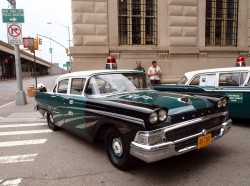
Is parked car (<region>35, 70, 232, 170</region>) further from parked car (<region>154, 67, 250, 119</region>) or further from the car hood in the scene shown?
parked car (<region>154, 67, 250, 119</region>)

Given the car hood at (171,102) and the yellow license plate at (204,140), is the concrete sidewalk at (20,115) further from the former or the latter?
the yellow license plate at (204,140)

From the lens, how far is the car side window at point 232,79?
574 centimetres

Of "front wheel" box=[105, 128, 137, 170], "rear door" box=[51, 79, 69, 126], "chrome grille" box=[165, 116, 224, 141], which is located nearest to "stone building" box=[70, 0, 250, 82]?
"rear door" box=[51, 79, 69, 126]

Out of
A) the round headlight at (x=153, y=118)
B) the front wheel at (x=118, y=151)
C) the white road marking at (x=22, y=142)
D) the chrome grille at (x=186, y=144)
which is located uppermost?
the round headlight at (x=153, y=118)

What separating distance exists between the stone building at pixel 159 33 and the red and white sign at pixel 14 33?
2.48 metres

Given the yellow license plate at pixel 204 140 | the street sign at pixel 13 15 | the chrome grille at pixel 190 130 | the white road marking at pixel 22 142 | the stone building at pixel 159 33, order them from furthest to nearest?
1. the stone building at pixel 159 33
2. the street sign at pixel 13 15
3. the white road marking at pixel 22 142
4. the yellow license plate at pixel 204 140
5. the chrome grille at pixel 190 130

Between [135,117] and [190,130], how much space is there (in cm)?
87

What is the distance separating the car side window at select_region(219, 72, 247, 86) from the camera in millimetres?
5738

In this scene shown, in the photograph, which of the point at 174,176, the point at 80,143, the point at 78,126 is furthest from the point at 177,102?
the point at 80,143

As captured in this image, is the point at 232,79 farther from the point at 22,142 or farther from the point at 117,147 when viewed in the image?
the point at 22,142

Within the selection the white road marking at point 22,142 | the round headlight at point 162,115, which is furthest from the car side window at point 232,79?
the white road marking at point 22,142

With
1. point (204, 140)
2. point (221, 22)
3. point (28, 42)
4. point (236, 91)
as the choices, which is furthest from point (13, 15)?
point (221, 22)

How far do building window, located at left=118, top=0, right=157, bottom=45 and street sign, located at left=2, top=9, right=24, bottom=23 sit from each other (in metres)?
4.87

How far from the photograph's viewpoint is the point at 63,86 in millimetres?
5375
